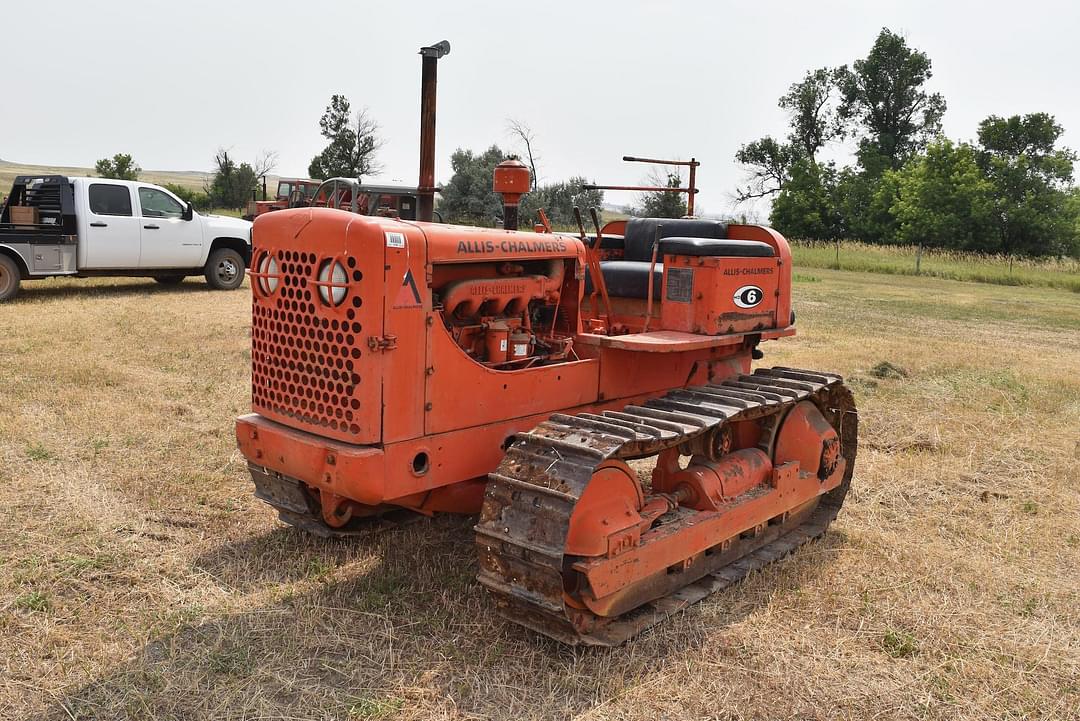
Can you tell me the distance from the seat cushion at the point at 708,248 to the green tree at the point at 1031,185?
3926cm

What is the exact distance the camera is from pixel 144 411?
7719 millimetres

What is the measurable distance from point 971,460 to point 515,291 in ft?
14.2

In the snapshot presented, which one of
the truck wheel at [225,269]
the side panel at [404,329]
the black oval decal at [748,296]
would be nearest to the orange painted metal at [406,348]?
the side panel at [404,329]

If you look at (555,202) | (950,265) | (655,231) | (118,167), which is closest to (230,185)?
(118,167)

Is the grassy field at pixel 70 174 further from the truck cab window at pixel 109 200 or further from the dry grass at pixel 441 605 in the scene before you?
the dry grass at pixel 441 605

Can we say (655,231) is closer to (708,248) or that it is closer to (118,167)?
(708,248)

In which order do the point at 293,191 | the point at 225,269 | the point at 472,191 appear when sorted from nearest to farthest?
the point at 225,269, the point at 293,191, the point at 472,191

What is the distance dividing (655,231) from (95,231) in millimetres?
10752

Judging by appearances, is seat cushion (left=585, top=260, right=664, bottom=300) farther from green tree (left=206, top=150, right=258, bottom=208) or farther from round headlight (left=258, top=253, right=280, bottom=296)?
green tree (left=206, top=150, right=258, bottom=208)

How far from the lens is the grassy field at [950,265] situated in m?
27.4

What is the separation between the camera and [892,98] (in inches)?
2146

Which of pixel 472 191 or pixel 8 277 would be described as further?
pixel 472 191

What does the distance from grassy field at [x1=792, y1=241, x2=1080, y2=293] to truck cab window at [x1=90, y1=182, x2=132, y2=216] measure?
74.1 feet

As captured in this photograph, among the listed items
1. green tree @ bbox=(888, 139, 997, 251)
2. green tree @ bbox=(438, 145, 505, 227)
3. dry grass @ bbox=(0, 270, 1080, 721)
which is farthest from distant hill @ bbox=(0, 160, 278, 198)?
dry grass @ bbox=(0, 270, 1080, 721)
